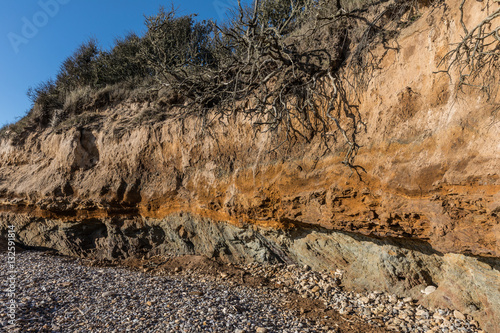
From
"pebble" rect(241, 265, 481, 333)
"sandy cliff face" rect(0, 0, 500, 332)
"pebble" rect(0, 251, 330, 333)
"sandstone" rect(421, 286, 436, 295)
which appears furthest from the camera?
"sandstone" rect(421, 286, 436, 295)

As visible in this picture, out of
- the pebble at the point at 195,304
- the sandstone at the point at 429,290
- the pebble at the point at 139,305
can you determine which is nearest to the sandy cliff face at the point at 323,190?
the sandstone at the point at 429,290

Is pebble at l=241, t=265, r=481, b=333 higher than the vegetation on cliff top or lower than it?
lower

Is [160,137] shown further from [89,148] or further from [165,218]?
[89,148]

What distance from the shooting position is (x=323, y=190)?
4.44m

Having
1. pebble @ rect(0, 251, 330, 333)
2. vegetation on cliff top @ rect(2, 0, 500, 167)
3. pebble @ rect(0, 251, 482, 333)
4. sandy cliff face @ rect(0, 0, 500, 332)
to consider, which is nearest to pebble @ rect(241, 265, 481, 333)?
pebble @ rect(0, 251, 482, 333)

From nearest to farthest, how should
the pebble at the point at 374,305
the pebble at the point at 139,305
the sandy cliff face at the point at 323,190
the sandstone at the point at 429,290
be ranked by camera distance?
the sandy cliff face at the point at 323,190, the pebble at the point at 374,305, the pebble at the point at 139,305, the sandstone at the point at 429,290

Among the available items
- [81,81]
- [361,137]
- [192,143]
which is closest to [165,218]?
[192,143]

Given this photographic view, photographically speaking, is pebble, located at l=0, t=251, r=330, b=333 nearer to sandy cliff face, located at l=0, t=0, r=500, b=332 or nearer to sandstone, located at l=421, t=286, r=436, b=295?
sandy cliff face, located at l=0, t=0, r=500, b=332

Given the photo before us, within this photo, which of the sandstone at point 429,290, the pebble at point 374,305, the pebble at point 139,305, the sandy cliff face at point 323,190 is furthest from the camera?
the sandstone at point 429,290

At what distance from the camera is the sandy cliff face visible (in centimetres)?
332

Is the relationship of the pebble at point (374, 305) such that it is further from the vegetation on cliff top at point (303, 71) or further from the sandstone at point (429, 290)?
the vegetation on cliff top at point (303, 71)

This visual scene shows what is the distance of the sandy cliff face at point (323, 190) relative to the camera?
3316 millimetres

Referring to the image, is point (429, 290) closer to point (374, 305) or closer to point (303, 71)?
point (374, 305)

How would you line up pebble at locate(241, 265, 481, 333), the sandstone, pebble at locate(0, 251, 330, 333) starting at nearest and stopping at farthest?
pebble at locate(241, 265, 481, 333), pebble at locate(0, 251, 330, 333), the sandstone
